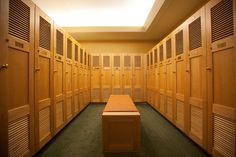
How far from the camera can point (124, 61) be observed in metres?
6.33

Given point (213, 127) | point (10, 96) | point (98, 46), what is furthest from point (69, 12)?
point (213, 127)

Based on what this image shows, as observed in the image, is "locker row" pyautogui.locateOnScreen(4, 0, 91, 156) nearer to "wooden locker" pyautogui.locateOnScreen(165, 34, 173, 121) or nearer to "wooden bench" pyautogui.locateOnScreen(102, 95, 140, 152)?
"wooden bench" pyautogui.locateOnScreen(102, 95, 140, 152)

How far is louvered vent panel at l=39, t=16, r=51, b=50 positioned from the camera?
2252 millimetres

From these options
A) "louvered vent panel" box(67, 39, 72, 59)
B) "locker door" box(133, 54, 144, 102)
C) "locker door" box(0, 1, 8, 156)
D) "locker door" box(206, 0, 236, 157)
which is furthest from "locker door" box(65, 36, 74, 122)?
"locker door" box(133, 54, 144, 102)

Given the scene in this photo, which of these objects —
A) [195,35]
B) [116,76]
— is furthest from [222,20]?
[116,76]

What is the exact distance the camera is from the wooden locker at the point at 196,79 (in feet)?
7.14

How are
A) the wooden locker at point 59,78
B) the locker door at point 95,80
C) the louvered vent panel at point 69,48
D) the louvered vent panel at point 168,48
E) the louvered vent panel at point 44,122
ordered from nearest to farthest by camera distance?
1. the louvered vent panel at point 44,122
2. the wooden locker at point 59,78
3. the louvered vent panel at point 69,48
4. the louvered vent panel at point 168,48
5. the locker door at point 95,80

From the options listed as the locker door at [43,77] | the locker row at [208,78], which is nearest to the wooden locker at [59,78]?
the locker door at [43,77]

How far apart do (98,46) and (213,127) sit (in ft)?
19.4

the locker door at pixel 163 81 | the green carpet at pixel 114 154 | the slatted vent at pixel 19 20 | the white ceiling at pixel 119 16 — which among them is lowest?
the green carpet at pixel 114 154

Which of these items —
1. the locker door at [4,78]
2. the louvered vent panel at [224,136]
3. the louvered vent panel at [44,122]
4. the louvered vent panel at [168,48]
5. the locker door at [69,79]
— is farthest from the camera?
the louvered vent panel at [168,48]

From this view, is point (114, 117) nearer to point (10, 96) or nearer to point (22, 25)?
point (10, 96)

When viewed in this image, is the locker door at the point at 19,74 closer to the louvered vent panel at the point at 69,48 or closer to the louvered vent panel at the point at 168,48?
the louvered vent panel at the point at 69,48

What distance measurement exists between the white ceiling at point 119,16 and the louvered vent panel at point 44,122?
11.1 feet
